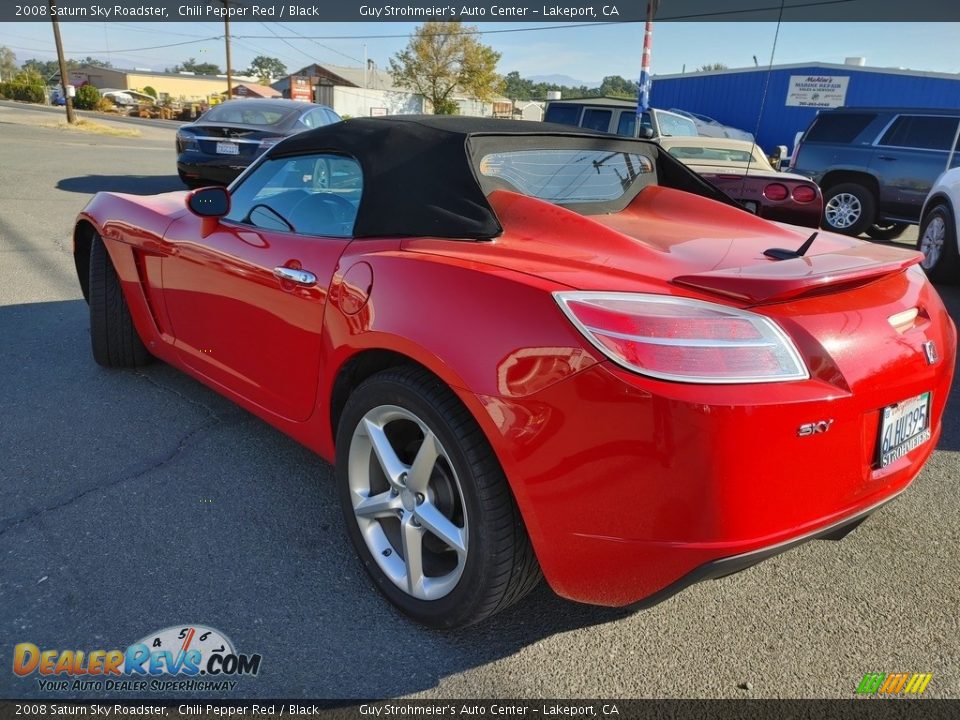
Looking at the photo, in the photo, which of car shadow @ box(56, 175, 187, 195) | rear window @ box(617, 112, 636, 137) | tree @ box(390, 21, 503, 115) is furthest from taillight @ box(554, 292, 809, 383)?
tree @ box(390, 21, 503, 115)

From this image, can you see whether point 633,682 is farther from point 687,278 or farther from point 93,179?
point 93,179

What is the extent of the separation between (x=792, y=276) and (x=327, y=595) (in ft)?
5.49

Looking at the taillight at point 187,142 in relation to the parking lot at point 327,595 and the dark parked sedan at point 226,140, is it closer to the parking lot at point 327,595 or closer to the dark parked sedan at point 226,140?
the dark parked sedan at point 226,140

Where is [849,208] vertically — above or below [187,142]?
below

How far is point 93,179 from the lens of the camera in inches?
475

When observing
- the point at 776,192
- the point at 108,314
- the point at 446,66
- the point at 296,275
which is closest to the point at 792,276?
the point at 296,275

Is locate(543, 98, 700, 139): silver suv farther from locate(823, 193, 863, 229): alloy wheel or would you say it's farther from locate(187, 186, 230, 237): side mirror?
locate(187, 186, 230, 237): side mirror

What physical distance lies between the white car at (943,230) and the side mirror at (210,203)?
610 cm

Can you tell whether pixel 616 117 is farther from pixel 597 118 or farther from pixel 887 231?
pixel 887 231

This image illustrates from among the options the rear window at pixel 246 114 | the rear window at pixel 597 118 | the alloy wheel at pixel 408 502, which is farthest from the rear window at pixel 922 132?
the alloy wheel at pixel 408 502

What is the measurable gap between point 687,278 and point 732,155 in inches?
300

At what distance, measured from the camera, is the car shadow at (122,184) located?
10977 millimetres

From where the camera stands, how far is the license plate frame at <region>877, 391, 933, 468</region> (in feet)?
6.09

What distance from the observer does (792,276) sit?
177 cm
